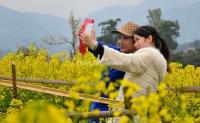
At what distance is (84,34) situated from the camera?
169 inches

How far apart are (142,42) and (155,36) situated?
19 centimetres

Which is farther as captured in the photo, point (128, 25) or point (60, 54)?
point (60, 54)

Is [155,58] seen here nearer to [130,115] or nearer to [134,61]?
[134,61]

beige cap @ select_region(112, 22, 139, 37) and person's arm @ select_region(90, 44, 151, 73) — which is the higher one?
beige cap @ select_region(112, 22, 139, 37)

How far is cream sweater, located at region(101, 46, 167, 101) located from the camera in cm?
426

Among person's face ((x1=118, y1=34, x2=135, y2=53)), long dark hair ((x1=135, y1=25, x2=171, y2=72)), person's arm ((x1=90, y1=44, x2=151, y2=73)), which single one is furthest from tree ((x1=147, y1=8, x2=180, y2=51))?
person's arm ((x1=90, y1=44, x2=151, y2=73))

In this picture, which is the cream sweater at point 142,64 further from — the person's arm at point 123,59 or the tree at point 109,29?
the tree at point 109,29

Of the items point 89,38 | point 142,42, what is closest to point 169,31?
point 142,42

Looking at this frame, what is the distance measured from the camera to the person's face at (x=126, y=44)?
16.5 ft

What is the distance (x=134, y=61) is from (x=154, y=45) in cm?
46

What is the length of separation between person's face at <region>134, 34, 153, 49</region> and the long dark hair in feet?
0.08

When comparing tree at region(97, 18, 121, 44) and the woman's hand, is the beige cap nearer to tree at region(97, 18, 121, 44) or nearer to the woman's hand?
the woman's hand

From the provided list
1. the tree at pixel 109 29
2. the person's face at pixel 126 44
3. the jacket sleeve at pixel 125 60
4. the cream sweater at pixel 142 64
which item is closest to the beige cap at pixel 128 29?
the person's face at pixel 126 44

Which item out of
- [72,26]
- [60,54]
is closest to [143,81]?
[60,54]
